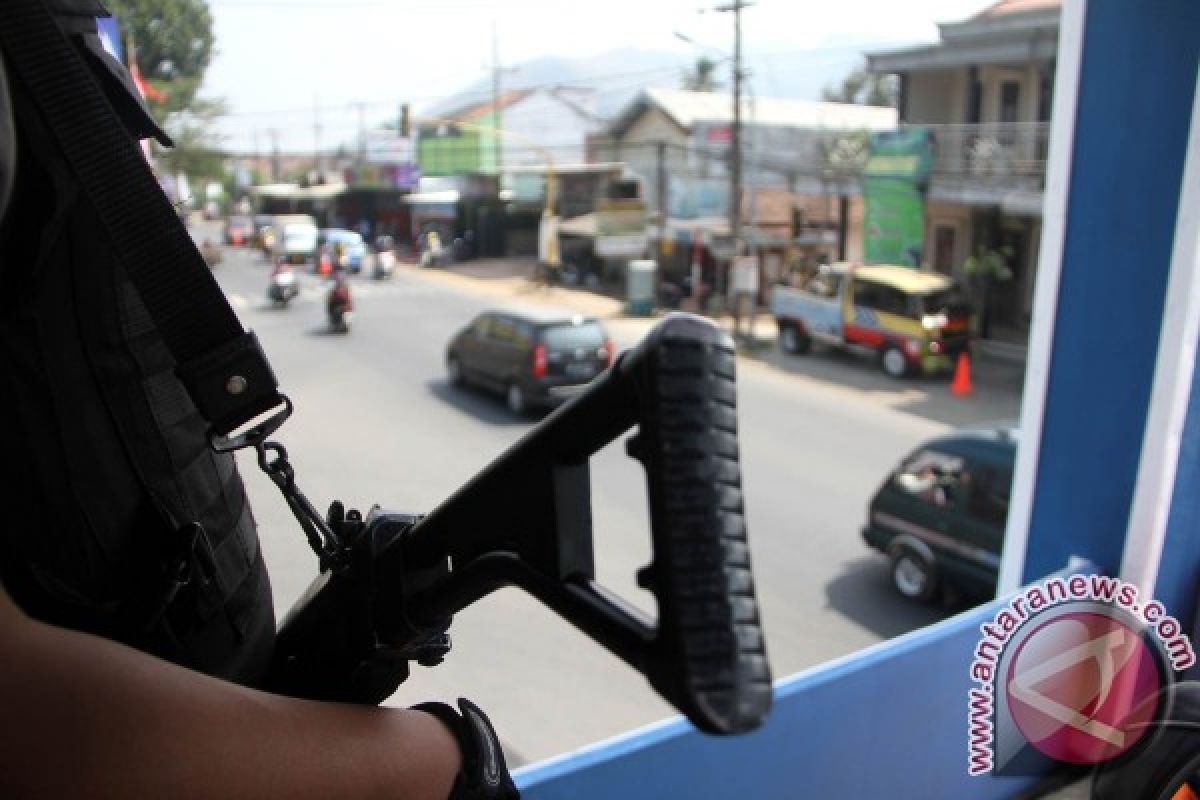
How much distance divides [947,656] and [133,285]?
1979 millimetres

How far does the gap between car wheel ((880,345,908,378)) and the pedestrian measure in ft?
34.2

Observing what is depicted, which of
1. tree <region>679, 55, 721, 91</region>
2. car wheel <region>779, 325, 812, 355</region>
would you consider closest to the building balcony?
car wheel <region>779, 325, 812, 355</region>

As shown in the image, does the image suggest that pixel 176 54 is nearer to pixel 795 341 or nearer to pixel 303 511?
pixel 303 511

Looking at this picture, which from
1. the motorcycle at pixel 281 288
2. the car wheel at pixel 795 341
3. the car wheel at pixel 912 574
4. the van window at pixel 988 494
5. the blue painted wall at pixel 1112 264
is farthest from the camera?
the car wheel at pixel 795 341

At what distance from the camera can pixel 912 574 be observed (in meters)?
5.12

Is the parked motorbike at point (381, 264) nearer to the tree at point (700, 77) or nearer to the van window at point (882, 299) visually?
the van window at point (882, 299)

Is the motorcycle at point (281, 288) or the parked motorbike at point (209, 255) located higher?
the parked motorbike at point (209, 255)

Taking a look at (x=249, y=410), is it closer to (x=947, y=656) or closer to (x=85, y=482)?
(x=85, y=482)

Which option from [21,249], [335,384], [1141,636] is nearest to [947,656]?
[1141,636]

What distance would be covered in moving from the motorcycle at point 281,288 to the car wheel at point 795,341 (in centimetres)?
592

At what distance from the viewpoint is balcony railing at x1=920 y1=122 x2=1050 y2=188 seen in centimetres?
1136

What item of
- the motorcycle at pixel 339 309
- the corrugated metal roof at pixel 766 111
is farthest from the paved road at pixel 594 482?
the corrugated metal roof at pixel 766 111

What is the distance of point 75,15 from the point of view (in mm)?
741

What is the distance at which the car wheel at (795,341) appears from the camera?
11922mm
